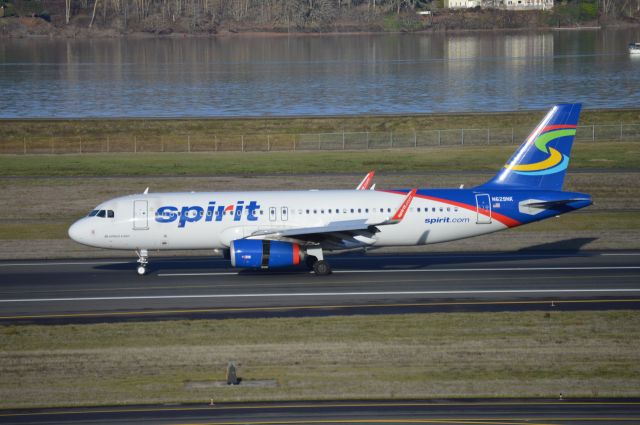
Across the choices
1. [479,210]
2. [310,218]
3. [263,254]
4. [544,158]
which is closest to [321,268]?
[310,218]

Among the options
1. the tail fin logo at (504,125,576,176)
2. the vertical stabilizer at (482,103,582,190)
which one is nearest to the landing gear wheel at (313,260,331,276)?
the vertical stabilizer at (482,103,582,190)

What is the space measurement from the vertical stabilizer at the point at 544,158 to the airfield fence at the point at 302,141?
3929 centimetres

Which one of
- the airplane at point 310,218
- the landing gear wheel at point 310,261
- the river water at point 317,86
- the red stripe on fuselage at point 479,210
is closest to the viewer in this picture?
the airplane at point 310,218

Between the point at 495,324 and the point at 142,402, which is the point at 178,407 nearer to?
the point at 142,402

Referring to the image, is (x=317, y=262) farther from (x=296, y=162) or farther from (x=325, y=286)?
(x=296, y=162)

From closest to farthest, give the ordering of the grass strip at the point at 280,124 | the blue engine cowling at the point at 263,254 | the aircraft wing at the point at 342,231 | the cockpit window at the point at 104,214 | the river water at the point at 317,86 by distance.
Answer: the blue engine cowling at the point at 263,254, the aircraft wing at the point at 342,231, the cockpit window at the point at 104,214, the grass strip at the point at 280,124, the river water at the point at 317,86

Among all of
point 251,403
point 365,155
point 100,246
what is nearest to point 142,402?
point 251,403

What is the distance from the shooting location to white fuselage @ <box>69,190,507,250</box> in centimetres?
4400

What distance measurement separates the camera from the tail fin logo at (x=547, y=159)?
151ft

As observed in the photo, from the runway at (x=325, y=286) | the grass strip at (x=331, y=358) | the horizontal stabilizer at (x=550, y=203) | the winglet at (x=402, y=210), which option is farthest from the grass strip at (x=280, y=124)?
the grass strip at (x=331, y=358)

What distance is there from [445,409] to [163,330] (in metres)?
12.2

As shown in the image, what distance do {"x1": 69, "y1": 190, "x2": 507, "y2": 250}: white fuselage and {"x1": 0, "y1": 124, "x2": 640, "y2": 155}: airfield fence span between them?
41.3 meters

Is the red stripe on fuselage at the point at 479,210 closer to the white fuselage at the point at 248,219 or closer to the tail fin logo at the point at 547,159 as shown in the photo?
the white fuselage at the point at 248,219

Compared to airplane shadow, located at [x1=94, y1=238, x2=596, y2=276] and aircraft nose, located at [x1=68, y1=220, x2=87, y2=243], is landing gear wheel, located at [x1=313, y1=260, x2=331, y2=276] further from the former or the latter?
aircraft nose, located at [x1=68, y1=220, x2=87, y2=243]
